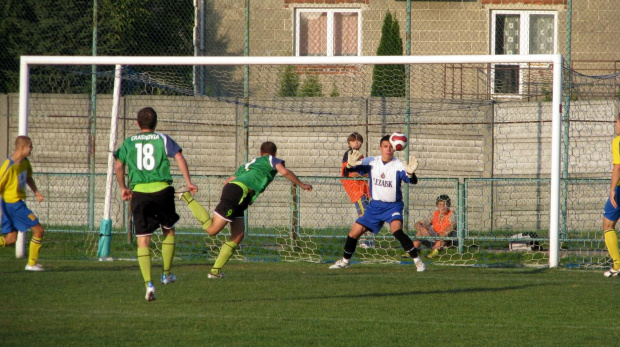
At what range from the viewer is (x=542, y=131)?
16.0 metres

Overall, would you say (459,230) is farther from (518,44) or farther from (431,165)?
(518,44)

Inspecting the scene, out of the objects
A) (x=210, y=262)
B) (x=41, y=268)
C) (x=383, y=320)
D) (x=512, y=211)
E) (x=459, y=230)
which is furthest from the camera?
(x=512, y=211)

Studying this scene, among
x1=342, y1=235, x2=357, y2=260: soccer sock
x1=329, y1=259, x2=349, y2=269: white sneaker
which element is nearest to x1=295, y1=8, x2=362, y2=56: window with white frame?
x1=329, y1=259, x2=349, y2=269: white sneaker

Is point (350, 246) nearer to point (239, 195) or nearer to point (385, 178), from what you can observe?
point (385, 178)

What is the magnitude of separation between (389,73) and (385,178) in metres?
5.47

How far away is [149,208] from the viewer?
799 cm

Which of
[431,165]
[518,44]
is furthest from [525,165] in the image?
[518,44]

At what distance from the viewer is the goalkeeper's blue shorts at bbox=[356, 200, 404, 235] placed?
1056cm

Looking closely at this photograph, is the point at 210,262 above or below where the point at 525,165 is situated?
below

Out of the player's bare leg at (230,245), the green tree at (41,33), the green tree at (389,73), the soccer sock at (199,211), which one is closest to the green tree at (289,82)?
the green tree at (389,73)

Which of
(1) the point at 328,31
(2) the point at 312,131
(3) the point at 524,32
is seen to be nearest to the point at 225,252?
(2) the point at 312,131

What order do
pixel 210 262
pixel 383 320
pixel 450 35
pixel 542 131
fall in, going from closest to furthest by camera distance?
pixel 383 320, pixel 210 262, pixel 542 131, pixel 450 35

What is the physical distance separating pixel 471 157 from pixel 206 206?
17.5 ft

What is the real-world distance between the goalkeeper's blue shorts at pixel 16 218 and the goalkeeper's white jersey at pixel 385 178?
4219 millimetres
